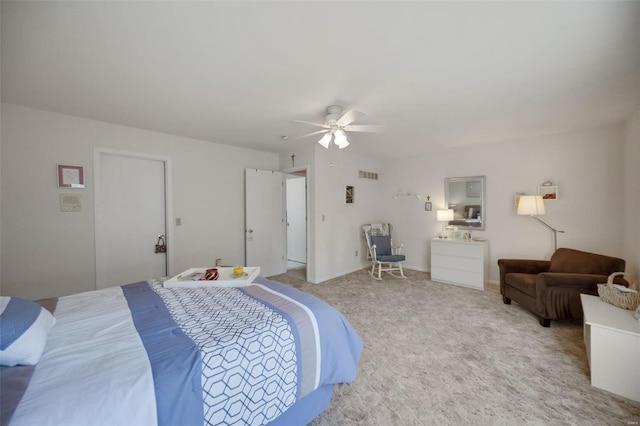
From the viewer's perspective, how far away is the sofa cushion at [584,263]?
259 cm

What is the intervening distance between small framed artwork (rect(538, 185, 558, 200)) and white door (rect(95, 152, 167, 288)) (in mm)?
5555

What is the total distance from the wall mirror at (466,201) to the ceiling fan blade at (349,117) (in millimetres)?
3010

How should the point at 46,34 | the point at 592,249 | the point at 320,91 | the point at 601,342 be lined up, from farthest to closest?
the point at 592,249
the point at 320,91
the point at 601,342
the point at 46,34

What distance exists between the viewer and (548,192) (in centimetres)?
362

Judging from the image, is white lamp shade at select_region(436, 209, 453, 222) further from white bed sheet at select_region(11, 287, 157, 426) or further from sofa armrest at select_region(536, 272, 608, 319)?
white bed sheet at select_region(11, 287, 157, 426)

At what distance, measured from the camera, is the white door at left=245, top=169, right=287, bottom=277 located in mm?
4203

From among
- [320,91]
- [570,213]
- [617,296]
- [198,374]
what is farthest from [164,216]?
[570,213]

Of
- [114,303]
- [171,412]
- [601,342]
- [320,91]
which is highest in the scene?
[320,91]

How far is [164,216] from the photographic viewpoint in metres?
3.43

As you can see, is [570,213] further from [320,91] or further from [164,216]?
[164,216]

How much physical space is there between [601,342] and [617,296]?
0.59m

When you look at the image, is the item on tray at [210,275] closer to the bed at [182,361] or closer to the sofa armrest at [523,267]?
the bed at [182,361]

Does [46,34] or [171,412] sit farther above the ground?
[46,34]

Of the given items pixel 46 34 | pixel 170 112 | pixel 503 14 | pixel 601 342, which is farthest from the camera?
pixel 170 112
